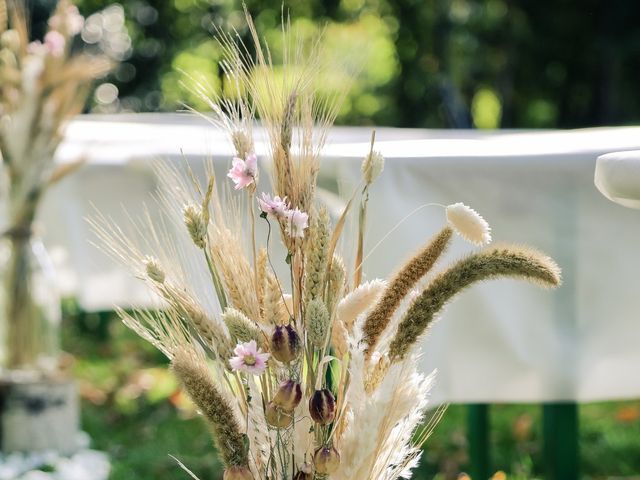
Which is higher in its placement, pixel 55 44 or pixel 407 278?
pixel 55 44

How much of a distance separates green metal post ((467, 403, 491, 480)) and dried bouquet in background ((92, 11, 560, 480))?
1.59m

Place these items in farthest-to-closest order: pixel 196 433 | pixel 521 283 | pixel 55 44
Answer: pixel 196 433
pixel 55 44
pixel 521 283

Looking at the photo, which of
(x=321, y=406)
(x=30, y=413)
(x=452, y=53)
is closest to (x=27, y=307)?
(x=30, y=413)

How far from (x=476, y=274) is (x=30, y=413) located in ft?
8.78

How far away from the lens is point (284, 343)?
101cm

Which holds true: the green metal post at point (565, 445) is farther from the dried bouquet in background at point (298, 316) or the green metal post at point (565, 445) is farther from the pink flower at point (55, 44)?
the pink flower at point (55, 44)

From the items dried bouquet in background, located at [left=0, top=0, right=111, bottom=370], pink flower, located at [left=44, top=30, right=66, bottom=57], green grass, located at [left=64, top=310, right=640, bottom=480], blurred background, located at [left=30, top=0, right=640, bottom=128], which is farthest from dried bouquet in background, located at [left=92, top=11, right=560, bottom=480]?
blurred background, located at [left=30, top=0, right=640, bottom=128]

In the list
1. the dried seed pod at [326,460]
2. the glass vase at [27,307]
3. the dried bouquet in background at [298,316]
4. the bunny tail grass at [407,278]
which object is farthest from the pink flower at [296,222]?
the glass vase at [27,307]

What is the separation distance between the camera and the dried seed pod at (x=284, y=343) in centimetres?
100

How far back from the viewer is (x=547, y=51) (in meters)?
12.0

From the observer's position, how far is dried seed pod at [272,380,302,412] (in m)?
1.00

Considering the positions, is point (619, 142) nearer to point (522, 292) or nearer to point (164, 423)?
point (522, 292)

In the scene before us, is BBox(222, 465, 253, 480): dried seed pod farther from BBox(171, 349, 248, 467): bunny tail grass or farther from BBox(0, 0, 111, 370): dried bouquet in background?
BBox(0, 0, 111, 370): dried bouquet in background

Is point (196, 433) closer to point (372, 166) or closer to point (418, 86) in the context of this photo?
point (372, 166)
